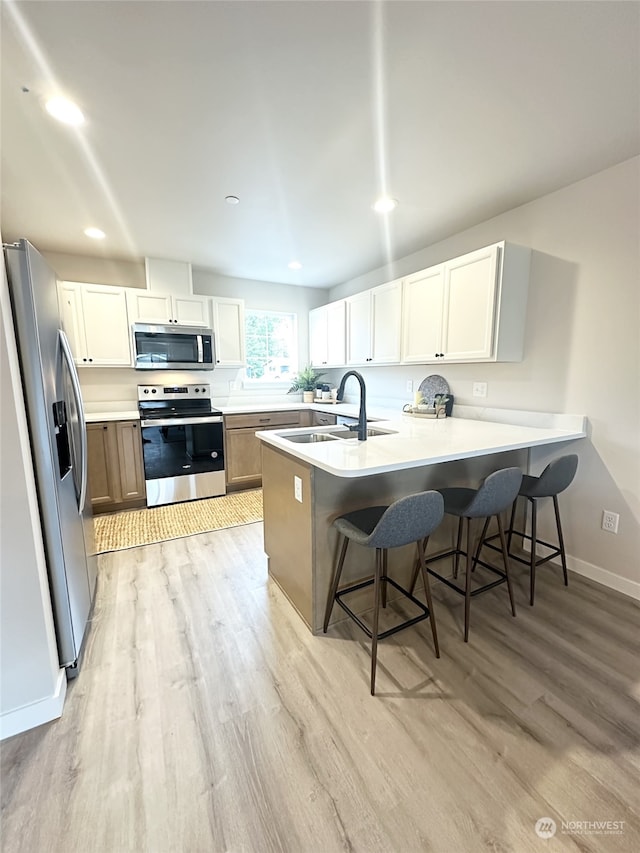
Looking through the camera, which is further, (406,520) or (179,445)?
(179,445)

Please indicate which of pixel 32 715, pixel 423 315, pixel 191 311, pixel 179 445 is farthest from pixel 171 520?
pixel 423 315

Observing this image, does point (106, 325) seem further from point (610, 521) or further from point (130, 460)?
point (610, 521)

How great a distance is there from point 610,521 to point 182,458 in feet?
12.0

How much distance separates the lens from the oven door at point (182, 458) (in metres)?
3.61

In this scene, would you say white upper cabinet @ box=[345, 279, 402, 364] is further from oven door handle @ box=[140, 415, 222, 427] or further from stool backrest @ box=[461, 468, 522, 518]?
stool backrest @ box=[461, 468, 522, 518]

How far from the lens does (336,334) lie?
4.39m

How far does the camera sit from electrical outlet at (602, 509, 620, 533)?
7.51ft

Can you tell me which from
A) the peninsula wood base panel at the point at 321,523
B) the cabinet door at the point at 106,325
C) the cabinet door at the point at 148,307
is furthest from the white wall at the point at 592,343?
the cabinet door at the point at 106,325

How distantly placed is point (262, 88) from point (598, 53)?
134 cm

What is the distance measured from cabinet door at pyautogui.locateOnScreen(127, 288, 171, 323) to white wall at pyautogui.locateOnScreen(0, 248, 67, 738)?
2.52 metres

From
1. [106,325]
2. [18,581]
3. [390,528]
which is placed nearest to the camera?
[18,581]

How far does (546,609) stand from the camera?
2.10m

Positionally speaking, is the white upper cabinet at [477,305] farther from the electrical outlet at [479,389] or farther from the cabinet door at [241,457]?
the cabinet door at [241,457]

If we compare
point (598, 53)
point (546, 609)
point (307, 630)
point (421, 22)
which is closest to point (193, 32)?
point (421, 22)
